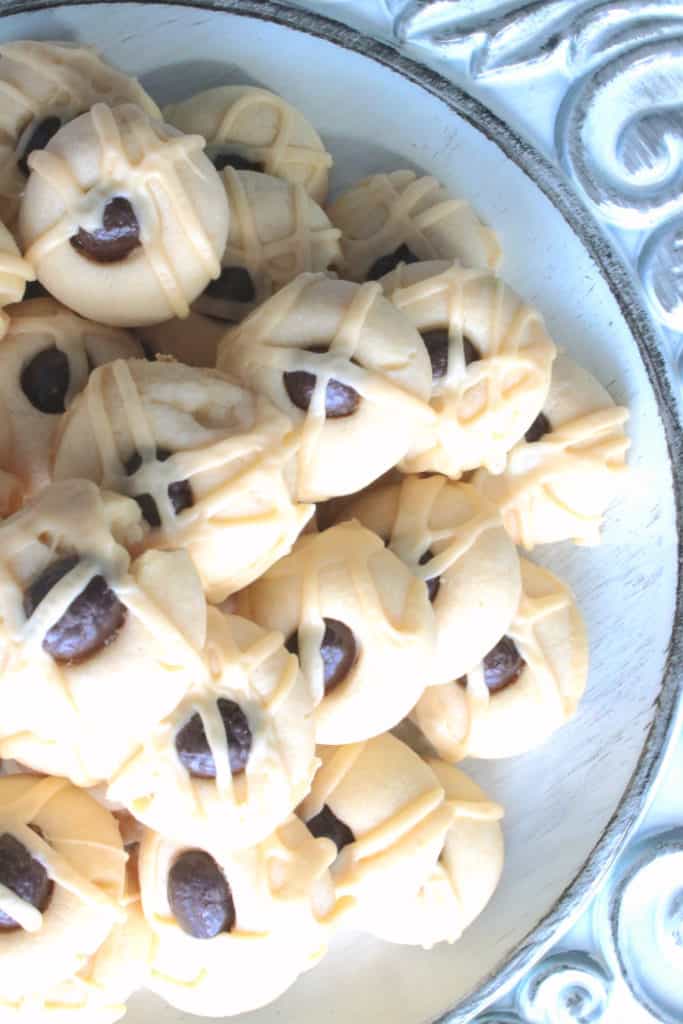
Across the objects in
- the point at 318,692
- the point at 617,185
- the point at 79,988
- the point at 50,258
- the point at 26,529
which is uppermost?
the point at 617,185

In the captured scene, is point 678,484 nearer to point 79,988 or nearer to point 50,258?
point 50,258

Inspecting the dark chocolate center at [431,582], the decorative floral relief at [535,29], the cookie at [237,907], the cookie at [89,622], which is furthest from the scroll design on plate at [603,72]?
the cookie at [237,907]

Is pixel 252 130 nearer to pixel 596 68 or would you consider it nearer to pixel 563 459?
pixel 596 68

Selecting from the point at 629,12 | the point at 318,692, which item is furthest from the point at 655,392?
the point at 318,692

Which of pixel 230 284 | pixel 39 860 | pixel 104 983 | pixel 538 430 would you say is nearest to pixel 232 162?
pixel 230 284

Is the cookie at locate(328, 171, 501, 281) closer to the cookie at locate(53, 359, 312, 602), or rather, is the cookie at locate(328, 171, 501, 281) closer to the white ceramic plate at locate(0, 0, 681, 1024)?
the white ceramic plate at locate(0, 0, 681, 1024)

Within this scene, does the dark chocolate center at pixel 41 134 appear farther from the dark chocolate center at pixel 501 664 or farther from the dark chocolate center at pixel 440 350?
the dark chocolate center at pixel 501 664

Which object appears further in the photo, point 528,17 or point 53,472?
point 528,17
